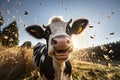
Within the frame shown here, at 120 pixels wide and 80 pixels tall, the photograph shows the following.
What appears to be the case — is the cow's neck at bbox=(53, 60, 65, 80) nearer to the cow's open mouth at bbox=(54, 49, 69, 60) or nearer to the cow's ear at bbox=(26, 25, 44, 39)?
the cow's ear at bbox=(26, 25, 44, 39)

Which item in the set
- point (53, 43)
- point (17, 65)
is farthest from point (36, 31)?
point (17, 65)

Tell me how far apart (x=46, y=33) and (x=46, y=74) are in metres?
1.21

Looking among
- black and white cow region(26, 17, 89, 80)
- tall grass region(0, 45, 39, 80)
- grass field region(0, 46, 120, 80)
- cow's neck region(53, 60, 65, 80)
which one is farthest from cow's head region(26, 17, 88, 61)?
tall grass region(0, 45, 39, 80)

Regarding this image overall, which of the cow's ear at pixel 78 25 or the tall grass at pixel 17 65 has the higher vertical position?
the cow's ear at pixel 78 25

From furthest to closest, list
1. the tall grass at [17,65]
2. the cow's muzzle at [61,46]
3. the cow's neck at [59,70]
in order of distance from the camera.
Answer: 1. the tall grass at [17,65]
2. the cow's neck at [59,70]
3. the cow's muzzle at [61,46]

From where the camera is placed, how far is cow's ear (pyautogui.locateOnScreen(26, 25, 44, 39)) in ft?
22.0

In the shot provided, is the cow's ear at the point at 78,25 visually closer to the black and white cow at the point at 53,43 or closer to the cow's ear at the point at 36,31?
the black and white cow at the point at 53,43

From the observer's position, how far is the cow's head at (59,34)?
5.22 metres

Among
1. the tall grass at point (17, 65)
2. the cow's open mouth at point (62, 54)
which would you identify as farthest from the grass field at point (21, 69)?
the cow's open mouth at point (62, 54)

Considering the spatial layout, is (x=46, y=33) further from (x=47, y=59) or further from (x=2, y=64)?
(x=2, y=64)

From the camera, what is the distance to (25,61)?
1132 cm

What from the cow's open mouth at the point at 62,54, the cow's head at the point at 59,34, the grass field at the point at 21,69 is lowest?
the grass field at the point at 21,69

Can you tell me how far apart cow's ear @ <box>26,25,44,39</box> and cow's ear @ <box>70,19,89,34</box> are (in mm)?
759

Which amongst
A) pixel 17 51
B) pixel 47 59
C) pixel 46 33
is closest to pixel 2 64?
pixel 17 51
